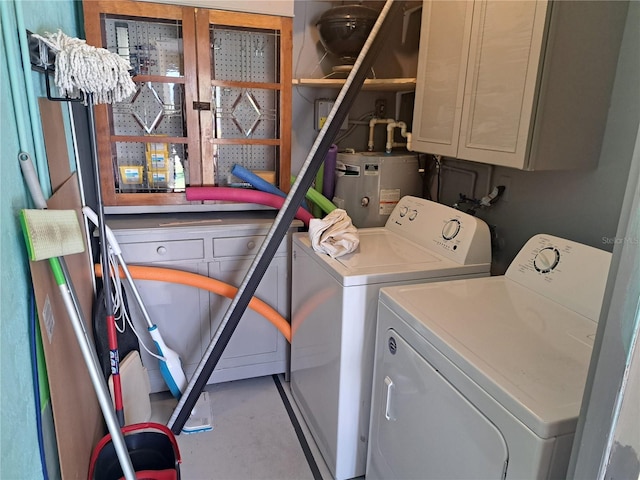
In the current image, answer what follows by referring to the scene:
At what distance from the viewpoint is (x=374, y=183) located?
2.27m

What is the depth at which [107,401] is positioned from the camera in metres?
1.24

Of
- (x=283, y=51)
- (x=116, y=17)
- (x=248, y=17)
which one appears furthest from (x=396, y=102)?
(x=116, y=17)

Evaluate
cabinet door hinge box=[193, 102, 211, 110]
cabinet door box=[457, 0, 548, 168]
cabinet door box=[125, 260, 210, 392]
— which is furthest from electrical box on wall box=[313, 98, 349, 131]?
cabinet door box=[125, 260, 210, 392]

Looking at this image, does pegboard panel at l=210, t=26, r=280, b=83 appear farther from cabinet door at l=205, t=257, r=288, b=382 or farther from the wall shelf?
cabinet door at l=205, t=257, r=288, b=382

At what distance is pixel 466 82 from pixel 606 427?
1.49 metres

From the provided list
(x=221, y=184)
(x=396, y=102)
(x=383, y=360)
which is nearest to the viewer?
(x=383, y=360)

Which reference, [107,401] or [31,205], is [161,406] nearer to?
[107,401]

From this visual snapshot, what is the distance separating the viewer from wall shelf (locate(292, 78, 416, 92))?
7.30 ft

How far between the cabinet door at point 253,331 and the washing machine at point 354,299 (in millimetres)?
213

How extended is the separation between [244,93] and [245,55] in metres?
0.18

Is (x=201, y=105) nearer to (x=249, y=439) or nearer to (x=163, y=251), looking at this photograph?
(x=163, y=251)

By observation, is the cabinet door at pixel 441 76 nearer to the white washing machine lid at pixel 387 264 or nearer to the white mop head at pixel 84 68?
the white washing machine lid at pixel 387 264

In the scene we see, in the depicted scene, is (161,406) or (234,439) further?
(161,406)

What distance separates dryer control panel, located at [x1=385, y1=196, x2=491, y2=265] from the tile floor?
1.02 m
